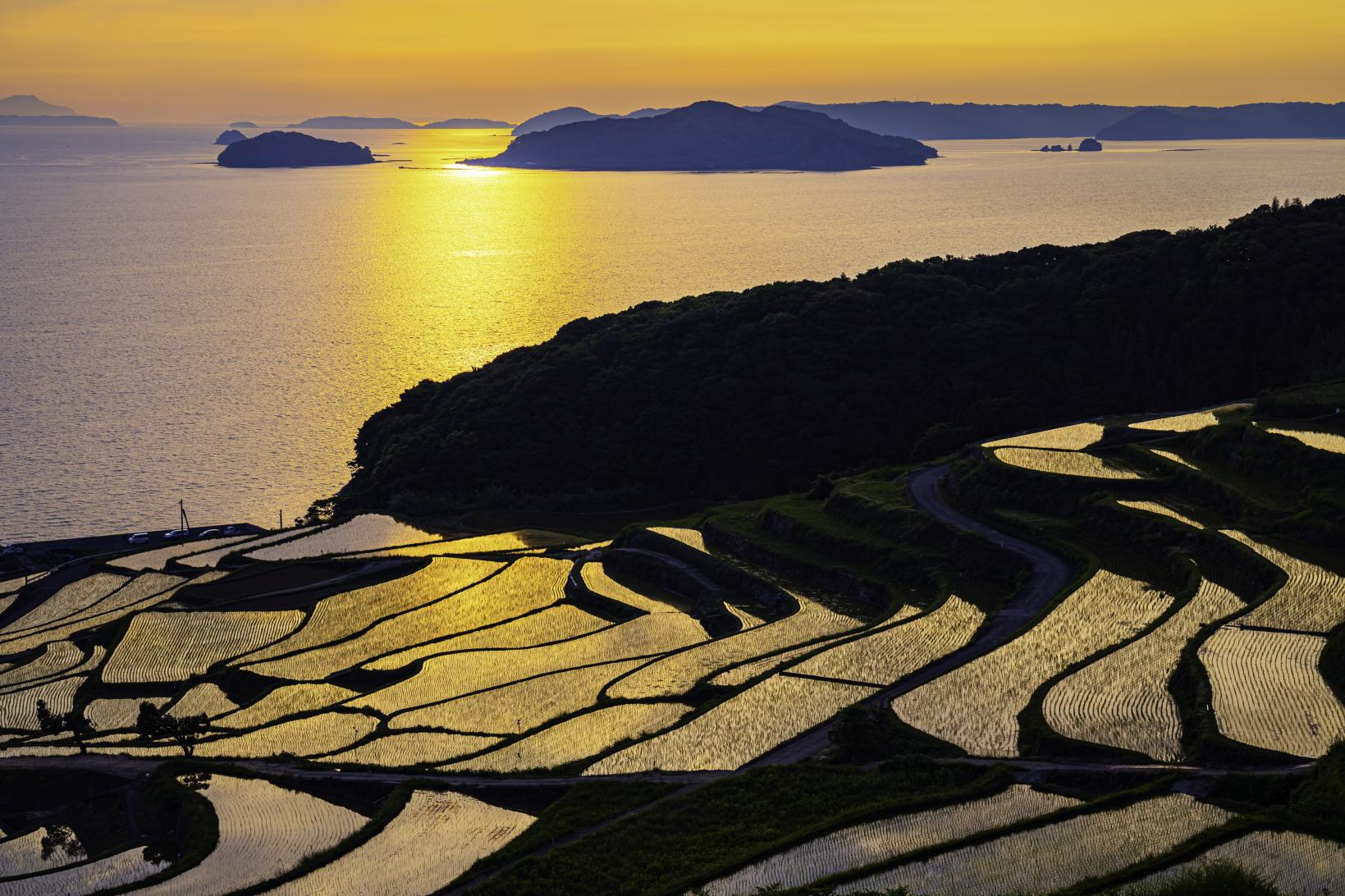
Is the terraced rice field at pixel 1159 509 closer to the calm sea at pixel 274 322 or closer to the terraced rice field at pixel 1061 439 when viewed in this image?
the terraced rice field at pixel 1061 439

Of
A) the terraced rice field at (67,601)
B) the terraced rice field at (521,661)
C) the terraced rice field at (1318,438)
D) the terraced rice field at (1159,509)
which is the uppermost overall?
the terraced rice field at (1318,438)

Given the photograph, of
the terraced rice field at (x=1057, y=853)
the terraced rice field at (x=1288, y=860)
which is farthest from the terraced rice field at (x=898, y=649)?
the terraced rice field at (x=1288, y=860)

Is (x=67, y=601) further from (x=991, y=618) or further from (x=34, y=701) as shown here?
(x=991, y=618)

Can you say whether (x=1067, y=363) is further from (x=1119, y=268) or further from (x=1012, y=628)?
(x=1012, y=628)

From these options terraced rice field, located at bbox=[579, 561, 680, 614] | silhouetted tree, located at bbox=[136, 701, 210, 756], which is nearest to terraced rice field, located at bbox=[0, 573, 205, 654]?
silhouetted tree, located at bbox=[136, 701, 210, 756]

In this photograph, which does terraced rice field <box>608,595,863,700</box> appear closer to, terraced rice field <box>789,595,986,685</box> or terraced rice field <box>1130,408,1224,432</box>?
terraced rice field <box>789,595,986,685</box>

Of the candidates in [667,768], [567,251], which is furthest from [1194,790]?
[567,251]
